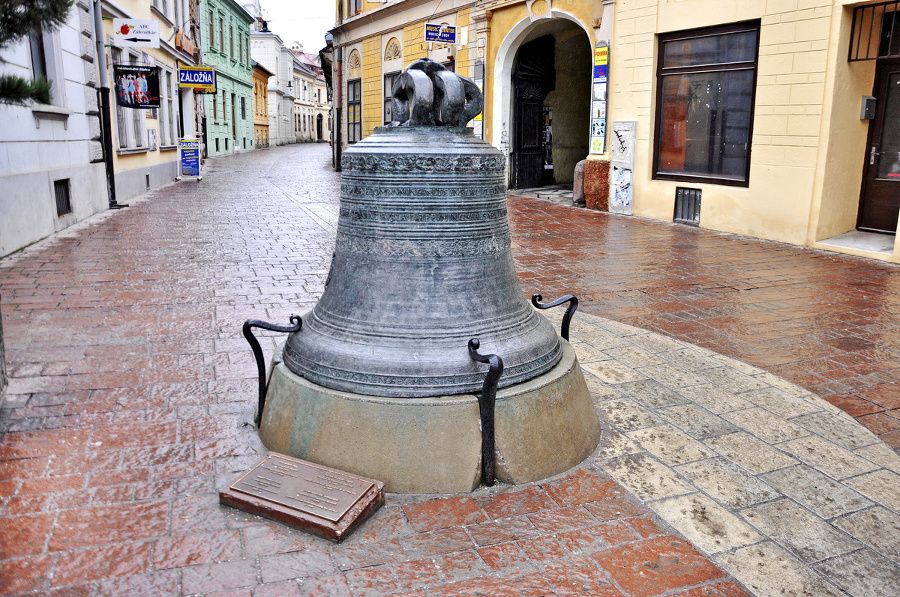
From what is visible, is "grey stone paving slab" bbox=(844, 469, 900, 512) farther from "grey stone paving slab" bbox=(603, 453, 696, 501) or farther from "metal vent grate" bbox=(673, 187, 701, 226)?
"metal vent grate" bbox=(673, 187, 701, 226)

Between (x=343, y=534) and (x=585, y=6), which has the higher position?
(x=585, y=6)

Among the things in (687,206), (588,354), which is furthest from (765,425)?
(687,206)

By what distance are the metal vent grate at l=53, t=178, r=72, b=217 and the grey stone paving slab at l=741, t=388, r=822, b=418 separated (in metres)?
9.77

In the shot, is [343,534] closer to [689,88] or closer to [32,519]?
[32,519]

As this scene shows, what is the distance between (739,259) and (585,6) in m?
7.18

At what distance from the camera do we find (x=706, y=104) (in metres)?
11.8

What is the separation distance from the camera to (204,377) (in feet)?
14.5

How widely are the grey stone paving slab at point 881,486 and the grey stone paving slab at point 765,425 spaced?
1.40 ft

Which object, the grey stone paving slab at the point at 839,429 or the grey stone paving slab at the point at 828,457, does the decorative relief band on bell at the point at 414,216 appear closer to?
the grey stone paving slab at the point at 828,457

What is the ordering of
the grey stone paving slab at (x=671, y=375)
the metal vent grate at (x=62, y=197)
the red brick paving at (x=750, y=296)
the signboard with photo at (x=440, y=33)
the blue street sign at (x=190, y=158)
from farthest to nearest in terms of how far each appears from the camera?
the blue street sign at (x=190, y=158)
the signboard with photo at (x=440, y=33)
the metal vent grate at (x=62, y=197)
the red brick paving at (x=750, y=296)
the grey stone paving slab at (x=671, y=375)

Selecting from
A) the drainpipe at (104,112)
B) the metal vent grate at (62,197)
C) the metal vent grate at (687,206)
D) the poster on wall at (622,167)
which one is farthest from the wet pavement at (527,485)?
the drainpipe at (104,112)

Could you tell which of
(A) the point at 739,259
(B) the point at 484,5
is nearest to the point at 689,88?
(A) the point at 739,259

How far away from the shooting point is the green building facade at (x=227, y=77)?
33.7m

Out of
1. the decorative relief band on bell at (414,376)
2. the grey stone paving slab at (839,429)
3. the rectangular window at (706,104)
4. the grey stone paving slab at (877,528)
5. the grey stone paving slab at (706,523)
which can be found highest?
the rectangular window at (706,104)
